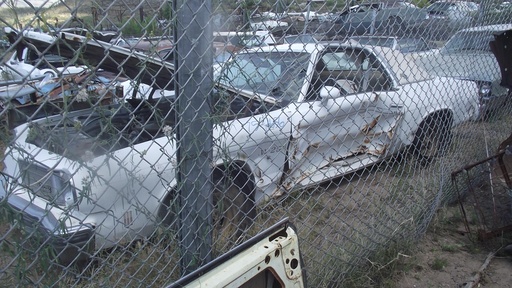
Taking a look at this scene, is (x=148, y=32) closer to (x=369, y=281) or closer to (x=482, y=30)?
(x=369, y=281)

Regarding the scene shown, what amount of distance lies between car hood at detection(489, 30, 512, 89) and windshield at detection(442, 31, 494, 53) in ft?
0.41

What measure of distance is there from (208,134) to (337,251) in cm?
146

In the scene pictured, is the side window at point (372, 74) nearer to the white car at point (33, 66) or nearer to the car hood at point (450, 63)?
the car hood at point (450, 63)

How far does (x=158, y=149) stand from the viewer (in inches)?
111

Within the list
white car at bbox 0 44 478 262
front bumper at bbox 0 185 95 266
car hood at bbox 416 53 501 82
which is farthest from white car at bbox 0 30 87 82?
car hood at bbox 416 53 501 82

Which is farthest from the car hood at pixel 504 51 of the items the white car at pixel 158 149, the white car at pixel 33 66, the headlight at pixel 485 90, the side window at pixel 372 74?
the white car at pixel 33 66

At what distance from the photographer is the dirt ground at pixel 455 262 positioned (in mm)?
3074

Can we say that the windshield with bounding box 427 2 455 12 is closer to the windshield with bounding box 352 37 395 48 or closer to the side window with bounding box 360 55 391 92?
the windshield with bounding box 352 37 395 48

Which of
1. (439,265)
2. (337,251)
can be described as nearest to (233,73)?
(337,251)

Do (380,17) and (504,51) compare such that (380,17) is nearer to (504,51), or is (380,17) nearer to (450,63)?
(450,63)

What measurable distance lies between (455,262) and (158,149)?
2.37 meters

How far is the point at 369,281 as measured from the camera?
286 cm

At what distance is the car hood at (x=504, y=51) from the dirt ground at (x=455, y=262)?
1481 millimetres

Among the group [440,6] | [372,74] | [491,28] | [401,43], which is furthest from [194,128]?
[491,28]
